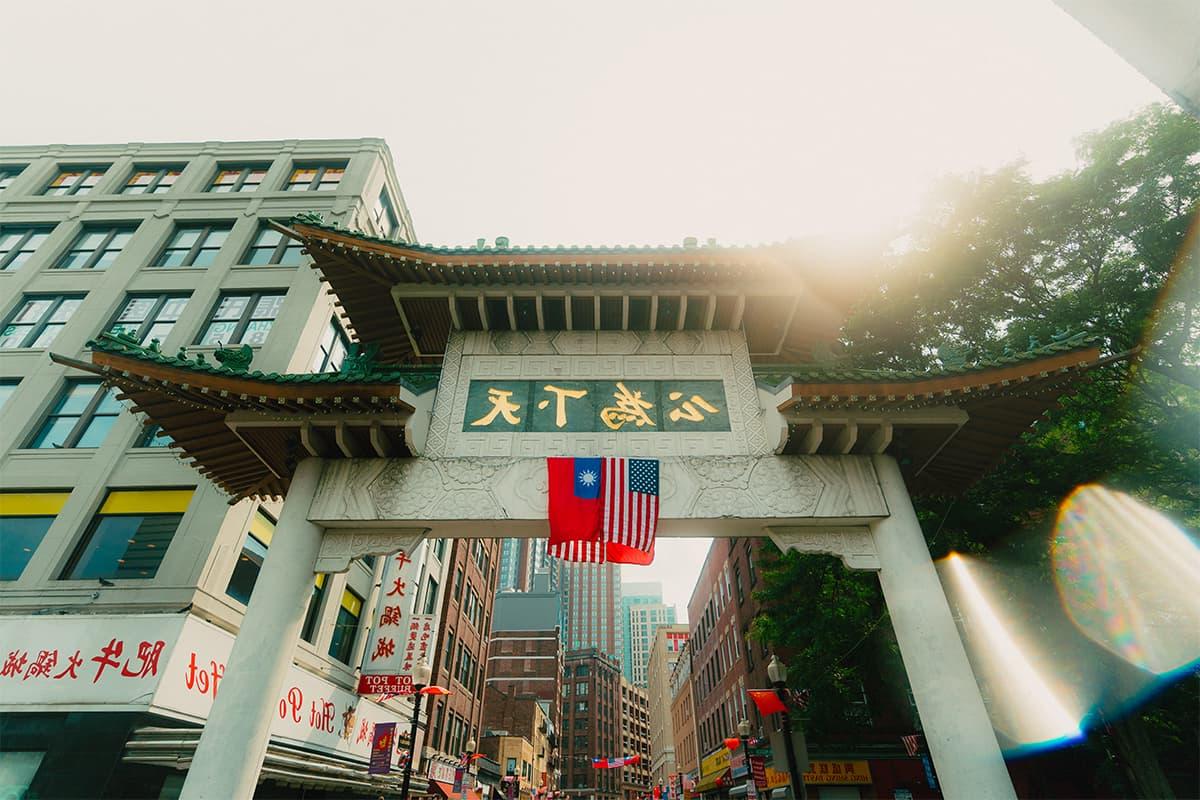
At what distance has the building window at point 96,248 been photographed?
1941 cm

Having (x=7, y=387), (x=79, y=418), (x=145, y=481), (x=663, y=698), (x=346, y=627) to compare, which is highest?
(x=663, y=698)

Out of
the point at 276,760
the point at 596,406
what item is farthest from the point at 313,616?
the point at 596,406

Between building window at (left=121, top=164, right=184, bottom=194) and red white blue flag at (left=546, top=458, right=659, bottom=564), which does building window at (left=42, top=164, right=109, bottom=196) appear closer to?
building window at (left=121, top=164, right=184, bottom=194)

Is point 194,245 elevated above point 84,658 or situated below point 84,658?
above

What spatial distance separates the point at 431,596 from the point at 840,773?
19493 millimetres

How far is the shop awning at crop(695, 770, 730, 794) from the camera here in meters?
36.0

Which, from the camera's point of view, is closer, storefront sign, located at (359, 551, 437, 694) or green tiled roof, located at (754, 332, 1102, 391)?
green tiled roof, located at (754, 332, 1102, 391)

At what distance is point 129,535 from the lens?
1338cm

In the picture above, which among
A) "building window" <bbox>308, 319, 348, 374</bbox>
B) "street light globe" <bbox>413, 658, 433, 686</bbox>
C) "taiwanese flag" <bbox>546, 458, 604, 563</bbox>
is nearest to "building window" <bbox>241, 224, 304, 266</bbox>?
"building window" <bbox>308, 319, 348, 374</bbox>

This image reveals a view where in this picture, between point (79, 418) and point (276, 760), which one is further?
point (79, 418)

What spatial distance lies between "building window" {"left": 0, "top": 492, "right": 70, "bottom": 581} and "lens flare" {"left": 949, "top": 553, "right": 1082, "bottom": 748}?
865 inches

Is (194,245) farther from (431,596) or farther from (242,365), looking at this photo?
(431,596)

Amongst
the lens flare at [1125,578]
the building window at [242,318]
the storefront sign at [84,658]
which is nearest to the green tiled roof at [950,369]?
the lens flare at [1125,578]

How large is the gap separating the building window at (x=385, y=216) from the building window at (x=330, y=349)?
5776 mm
